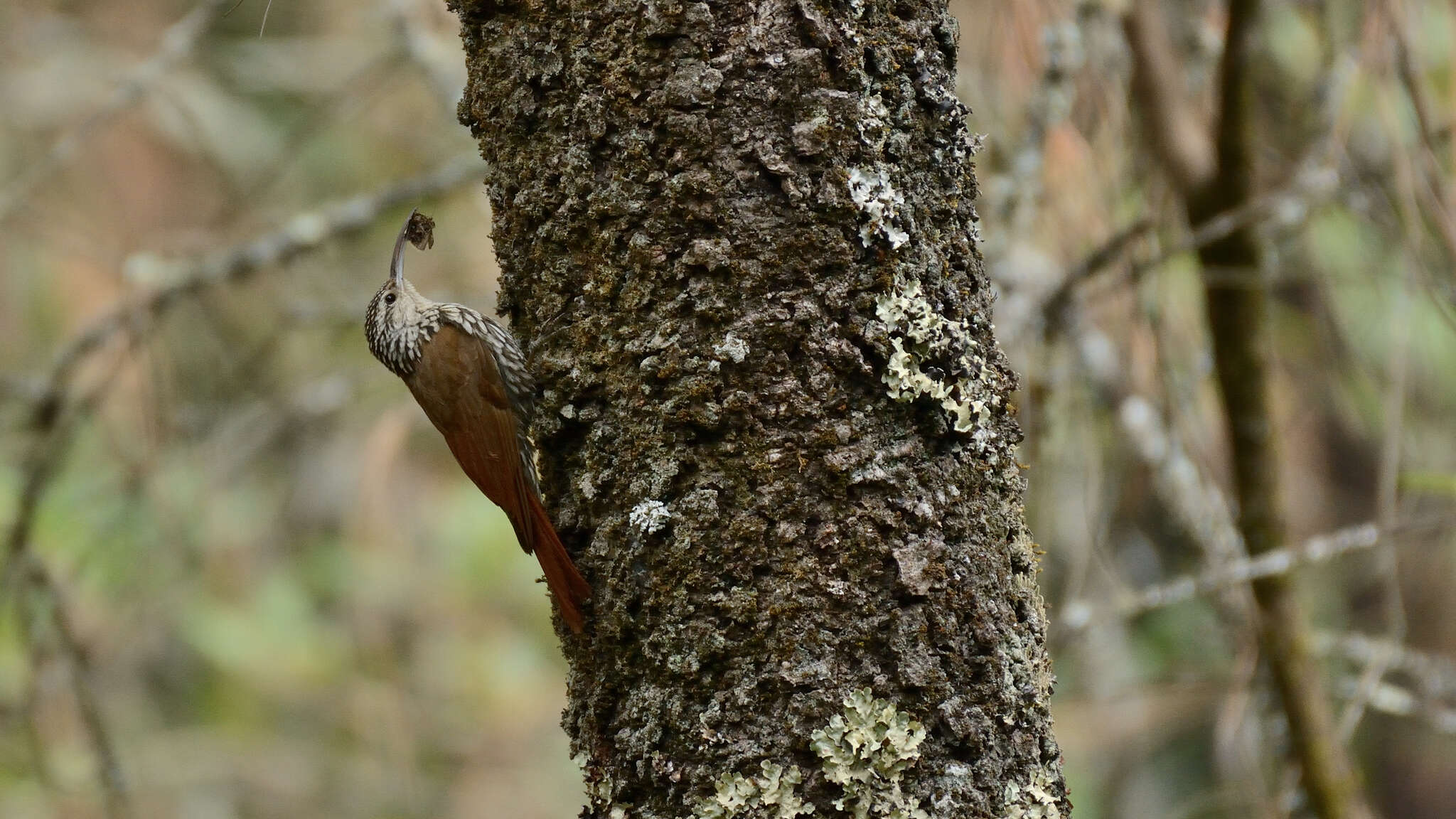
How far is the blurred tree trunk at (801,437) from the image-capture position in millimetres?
1369

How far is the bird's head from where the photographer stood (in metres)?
2.91

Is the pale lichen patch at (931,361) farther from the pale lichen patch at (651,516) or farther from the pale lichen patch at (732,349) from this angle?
the pale lichen patch at (651,516)

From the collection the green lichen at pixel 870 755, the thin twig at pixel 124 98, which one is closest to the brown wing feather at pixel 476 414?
the green lichen at pixel 870 755

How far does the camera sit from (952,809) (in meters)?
1.36

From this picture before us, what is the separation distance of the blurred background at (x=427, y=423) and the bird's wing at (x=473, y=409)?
0.81 meters

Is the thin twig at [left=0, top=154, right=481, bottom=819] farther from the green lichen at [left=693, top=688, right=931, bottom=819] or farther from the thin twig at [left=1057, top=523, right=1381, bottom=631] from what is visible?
the green lichen at [left=693, top=688, right=931, bottom=819]

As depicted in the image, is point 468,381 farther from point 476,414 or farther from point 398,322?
point 398,322

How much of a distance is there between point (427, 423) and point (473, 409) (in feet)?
11.5

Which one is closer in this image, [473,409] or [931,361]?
[931,361]

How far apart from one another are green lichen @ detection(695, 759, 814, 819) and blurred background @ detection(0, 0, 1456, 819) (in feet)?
3.84

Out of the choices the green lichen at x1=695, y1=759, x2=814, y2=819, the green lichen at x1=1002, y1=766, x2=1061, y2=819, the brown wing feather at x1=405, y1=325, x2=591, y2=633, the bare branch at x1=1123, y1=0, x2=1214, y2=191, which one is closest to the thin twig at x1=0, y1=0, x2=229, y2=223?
the brown wing feather at x1=405, y1=325, x2=591, y2=633

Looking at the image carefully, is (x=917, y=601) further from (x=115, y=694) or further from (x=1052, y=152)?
(x=115, y=694)

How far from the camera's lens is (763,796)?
135 centimetres

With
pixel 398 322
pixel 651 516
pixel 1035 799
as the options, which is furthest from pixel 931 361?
pixel 398 322
